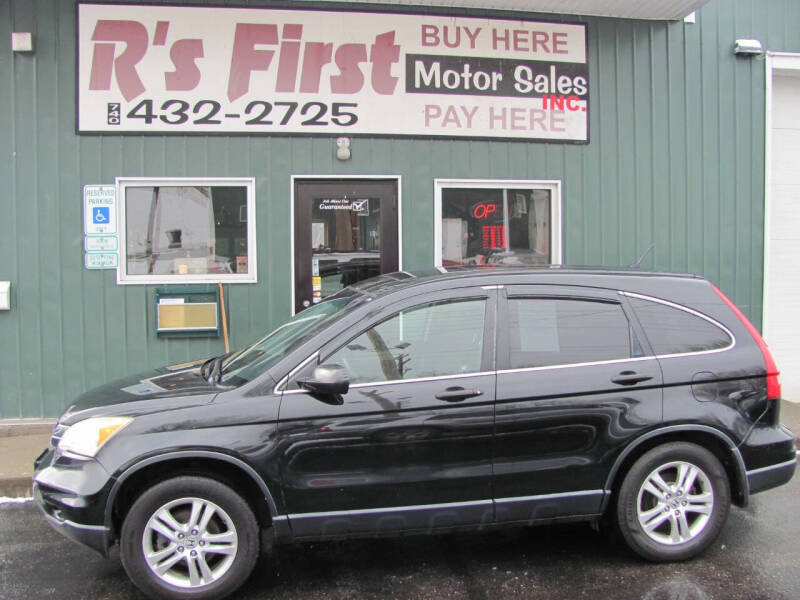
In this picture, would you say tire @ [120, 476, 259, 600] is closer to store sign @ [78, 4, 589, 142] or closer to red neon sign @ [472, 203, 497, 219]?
store sign @ [78, 4, 589, 142]

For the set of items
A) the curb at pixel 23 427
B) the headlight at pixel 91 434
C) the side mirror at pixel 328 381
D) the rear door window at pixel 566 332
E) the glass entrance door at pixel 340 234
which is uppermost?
the glass entrance door at pixel 340 234

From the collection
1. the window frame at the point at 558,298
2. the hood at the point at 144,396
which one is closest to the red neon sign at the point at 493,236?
the window frame at the point at 558,298

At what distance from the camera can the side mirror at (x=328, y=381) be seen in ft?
11.1

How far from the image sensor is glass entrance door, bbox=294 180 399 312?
23.7 ft

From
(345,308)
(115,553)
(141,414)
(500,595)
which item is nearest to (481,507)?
(500,595)

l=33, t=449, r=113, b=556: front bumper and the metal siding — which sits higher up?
the metal siding

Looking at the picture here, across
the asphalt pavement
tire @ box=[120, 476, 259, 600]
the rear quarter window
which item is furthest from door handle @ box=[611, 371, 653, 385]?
tire @ box=[120, 476, 259, 600]

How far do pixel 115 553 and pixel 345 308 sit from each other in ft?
6.75

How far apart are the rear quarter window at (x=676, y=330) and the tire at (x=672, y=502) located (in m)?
0.56

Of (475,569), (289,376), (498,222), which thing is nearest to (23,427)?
(289,376)

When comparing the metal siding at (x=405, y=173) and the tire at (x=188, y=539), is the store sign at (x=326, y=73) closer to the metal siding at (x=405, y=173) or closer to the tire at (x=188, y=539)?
the metal siding at (x=405, y=173)

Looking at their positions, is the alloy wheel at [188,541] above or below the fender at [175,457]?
below

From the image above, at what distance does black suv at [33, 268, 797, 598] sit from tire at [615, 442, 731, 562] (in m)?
0.01

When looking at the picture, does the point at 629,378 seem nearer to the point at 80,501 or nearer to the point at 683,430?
the point at 683,430
